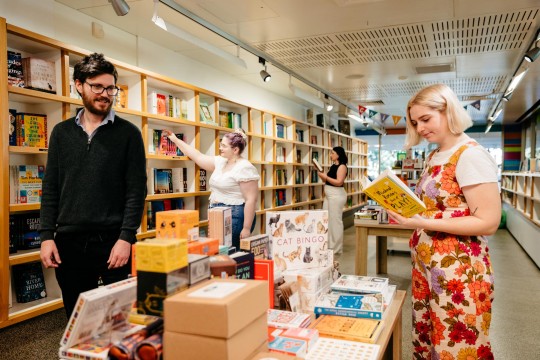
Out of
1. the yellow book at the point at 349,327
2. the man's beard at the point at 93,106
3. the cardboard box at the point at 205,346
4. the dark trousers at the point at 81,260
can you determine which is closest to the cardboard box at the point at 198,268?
the cardboard box at the point at 205,346

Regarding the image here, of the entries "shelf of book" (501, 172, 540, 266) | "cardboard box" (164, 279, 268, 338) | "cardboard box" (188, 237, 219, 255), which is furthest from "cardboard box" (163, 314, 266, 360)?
"shelf of book" (501, 172, 540, 266)

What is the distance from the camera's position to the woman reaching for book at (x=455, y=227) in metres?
1.57

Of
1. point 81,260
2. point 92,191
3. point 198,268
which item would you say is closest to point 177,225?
point 198,268

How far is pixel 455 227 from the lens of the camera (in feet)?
5.16

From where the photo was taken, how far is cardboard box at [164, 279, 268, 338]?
97 centimetres

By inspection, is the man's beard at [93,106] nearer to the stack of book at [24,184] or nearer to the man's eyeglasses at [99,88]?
the man's eyeglasses at [99,88]

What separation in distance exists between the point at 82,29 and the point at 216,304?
355cm

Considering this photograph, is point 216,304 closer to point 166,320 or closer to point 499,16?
point 166,320

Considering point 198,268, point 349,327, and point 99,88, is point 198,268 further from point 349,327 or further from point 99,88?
point 99,88

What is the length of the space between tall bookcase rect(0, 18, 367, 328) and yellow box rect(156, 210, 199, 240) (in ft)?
6.31

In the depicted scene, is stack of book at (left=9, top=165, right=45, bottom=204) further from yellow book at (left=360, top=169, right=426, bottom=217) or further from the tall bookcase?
yellow book at (left=360, top=169, right=426, bottom=217)

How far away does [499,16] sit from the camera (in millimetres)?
3695

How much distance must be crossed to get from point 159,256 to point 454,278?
1171 mm

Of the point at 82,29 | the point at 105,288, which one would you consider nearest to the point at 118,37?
the point at 82,29
